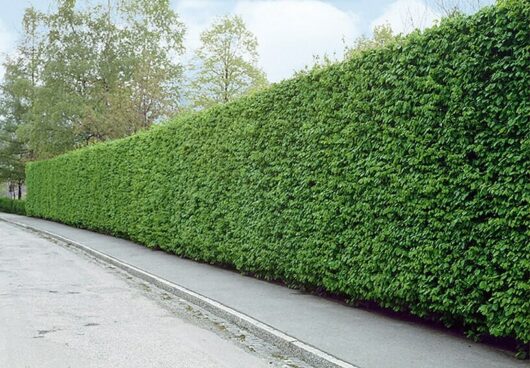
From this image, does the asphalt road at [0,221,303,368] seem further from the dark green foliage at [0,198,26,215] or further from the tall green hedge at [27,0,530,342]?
the dark green foliage at [0,198,26,215]

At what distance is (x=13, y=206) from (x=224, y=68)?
22064mm

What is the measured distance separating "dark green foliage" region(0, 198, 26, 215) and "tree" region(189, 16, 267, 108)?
17.2 meters

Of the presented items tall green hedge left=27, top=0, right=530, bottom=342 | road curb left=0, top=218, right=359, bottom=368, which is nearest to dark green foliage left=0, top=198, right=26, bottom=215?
road curb left=0, top=218, right=359, bottom=368

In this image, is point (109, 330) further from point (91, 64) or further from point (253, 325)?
point (91, 64)

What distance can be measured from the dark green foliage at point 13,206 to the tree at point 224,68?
56.6 ft

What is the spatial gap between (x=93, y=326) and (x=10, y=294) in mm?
2878

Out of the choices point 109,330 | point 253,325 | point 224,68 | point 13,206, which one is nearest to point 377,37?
point 224,68

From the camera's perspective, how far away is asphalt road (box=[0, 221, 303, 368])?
515cm

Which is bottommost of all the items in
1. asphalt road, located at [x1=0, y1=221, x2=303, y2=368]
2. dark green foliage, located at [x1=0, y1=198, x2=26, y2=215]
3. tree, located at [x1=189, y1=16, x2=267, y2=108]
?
asphalt road, located at [x1=0, y1=221, x2=303, y2=368]

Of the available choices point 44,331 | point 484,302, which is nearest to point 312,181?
point 484,302

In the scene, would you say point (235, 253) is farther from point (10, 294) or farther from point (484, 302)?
point (484, 302)

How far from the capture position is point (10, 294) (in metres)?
8.46

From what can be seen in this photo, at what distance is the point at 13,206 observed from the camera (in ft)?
136

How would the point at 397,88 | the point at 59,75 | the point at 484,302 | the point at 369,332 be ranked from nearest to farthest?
the point at 484,302, the point at 369,332, the point at 397,88, the point at 59,75
